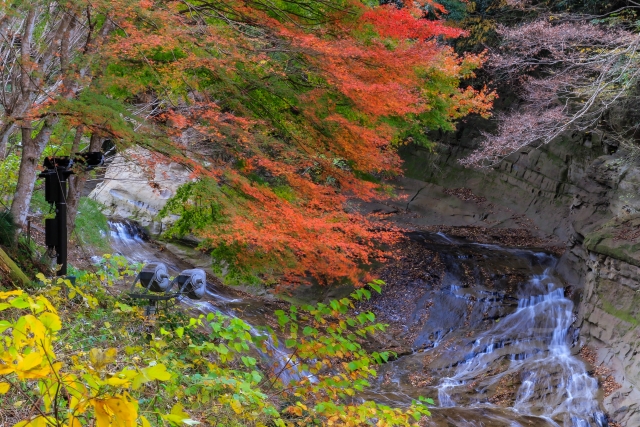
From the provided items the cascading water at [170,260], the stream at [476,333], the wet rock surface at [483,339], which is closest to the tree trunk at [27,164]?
the stream at [476,333]

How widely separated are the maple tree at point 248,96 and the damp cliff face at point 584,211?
18.7 feet

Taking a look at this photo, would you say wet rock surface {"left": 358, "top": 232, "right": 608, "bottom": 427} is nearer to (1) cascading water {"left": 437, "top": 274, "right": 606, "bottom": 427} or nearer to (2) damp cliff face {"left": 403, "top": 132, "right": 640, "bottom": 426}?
(1) cascading water {"left": 437, "top": 274, "right": 606, "bottom": 427}

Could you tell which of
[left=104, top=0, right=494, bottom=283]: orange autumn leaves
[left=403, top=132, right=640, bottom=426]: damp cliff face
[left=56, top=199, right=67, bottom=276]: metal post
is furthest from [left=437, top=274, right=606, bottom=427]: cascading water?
[left=56, top=199, right=67, bottom=276]: metal post

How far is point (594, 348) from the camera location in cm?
1138

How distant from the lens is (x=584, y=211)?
15602 millimetres

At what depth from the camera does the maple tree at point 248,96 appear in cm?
656

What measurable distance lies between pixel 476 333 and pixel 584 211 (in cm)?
585

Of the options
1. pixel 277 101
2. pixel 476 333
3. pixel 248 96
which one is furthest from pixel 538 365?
pixel 248 96

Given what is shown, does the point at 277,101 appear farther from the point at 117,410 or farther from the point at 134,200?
the point at 134,200

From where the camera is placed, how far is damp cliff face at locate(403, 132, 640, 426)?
35.5 feet

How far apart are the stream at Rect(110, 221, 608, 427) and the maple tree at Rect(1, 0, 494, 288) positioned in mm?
2614

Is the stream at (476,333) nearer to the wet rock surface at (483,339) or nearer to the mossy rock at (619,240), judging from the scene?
the wet rock surface at (483,339)

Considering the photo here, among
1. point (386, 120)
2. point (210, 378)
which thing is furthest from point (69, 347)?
point (386, 120)

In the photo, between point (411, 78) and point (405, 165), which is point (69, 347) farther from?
point (405, 165)
